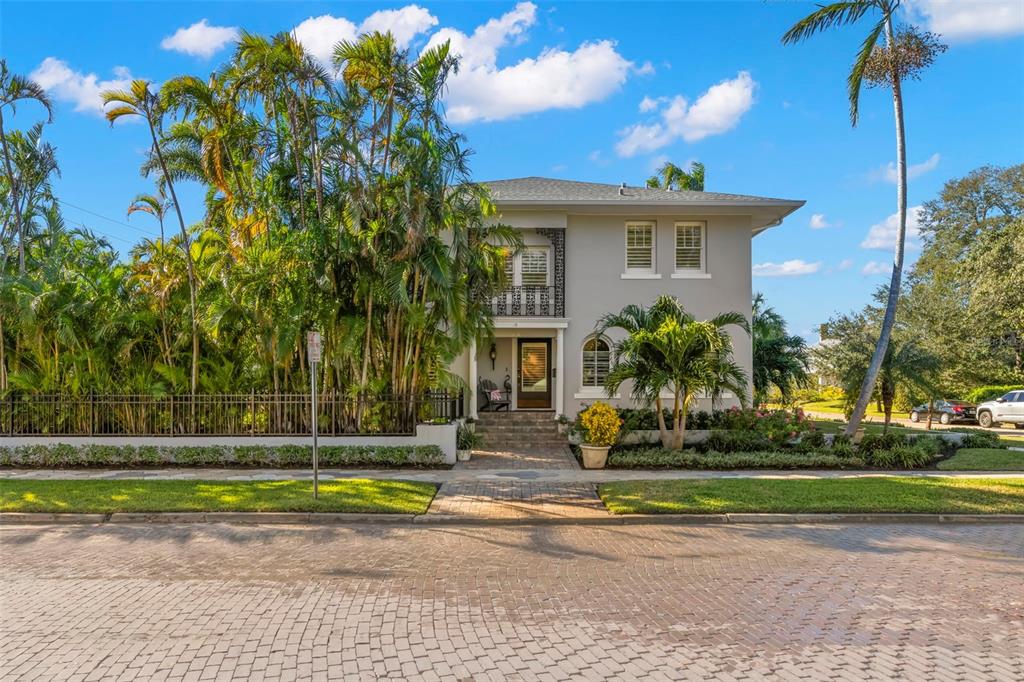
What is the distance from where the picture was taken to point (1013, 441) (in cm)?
1848

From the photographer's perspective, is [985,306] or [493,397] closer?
[493,397]

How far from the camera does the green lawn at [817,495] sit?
915cm

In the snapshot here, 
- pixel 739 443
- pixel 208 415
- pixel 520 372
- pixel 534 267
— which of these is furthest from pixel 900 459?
pixel 208 415

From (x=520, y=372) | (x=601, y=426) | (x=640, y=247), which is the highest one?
(x=640, y=247)

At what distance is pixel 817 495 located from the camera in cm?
991

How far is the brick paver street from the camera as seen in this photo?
4410mm

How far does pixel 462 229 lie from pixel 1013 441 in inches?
705

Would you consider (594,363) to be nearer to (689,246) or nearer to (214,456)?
(689,246)

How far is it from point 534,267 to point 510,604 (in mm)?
13662

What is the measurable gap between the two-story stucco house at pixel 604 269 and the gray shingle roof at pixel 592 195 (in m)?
0.09

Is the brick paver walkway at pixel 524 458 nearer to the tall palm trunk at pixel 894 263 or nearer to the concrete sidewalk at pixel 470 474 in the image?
the concrete sidewalk at pixel 470 474

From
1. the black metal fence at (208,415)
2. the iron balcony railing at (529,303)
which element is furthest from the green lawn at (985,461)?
the black metal fence at (208,415)

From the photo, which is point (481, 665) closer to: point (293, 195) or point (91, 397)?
point (293, 195)

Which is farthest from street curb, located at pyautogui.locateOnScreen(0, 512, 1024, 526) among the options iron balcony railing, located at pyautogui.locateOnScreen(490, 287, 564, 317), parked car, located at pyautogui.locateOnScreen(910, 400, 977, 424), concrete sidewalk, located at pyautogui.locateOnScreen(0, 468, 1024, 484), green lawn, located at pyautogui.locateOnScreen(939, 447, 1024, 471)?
parked car, located at pyautogui.locateOnScreen(910, 400, 977, 424)
